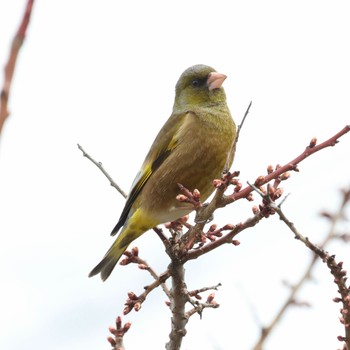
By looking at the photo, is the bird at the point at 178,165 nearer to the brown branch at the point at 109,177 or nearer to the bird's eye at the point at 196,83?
the bird's eye at the point at 196,83

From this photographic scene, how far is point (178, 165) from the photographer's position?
5.62 m

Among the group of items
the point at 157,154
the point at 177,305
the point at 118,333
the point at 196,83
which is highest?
the point at 196,83

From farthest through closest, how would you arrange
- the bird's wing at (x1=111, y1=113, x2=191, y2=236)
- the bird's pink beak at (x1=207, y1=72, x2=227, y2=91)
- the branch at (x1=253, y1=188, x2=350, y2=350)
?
the bird's pink beak at (x1=207, y1=72, x2=227, y2=91) < the bird's wing at (x1=111, y1=113, x2=191, y2=236) < the branch at (x1=253, y1=188, x2=350, y2=350)

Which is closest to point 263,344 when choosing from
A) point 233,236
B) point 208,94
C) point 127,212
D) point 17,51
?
point 17,51

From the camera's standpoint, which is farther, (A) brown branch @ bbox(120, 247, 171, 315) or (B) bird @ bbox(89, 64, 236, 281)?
(B) bird @ bbox(89, 64, 236, 281)

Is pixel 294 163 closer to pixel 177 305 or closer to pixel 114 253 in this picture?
pixel 177 305

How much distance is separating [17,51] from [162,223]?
4448mm

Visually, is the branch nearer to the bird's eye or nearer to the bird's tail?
the bird's tail

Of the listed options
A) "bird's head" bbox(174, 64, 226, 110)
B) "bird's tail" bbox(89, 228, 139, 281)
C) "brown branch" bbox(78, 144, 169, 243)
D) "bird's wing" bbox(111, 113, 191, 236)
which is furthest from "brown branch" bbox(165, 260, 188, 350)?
"bird's head" bbox(174, 64, 226, 110)

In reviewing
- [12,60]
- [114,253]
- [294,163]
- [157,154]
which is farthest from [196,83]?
[12,60]

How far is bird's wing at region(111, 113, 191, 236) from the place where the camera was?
5.75 m

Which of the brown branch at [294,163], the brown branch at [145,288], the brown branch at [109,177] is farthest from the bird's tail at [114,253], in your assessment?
the brown branch at [294,163]

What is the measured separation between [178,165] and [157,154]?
45cm

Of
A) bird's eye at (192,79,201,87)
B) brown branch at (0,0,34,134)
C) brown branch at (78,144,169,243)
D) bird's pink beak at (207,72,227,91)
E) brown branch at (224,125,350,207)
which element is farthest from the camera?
bird's eye at (192,79,201,87)
